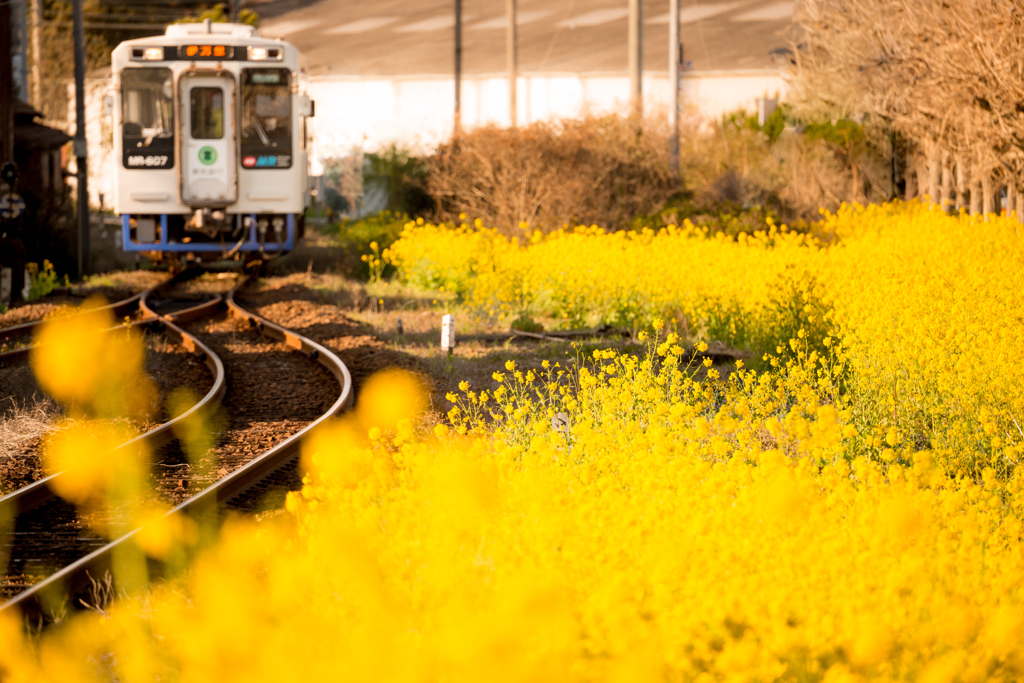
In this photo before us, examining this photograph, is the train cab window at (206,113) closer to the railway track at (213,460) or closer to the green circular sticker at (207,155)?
the green circular sticker at (207,155)

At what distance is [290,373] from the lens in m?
9.62

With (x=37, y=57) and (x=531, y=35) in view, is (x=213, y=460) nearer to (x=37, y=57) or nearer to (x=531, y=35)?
(x=37, y=57)

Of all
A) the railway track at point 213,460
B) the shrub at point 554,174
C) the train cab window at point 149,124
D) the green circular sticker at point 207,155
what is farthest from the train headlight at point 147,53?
the railway track at point 213,460

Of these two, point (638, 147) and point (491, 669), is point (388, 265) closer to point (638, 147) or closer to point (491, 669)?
point (638, 147)

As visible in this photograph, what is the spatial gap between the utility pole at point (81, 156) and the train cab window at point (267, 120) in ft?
12.3

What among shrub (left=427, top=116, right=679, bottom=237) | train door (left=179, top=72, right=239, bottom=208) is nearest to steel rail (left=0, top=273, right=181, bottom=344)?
train door (left=179, top=72, right=239, bottom=208)

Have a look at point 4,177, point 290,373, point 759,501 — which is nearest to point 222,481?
point 759,501

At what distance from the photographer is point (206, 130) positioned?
16453 mm

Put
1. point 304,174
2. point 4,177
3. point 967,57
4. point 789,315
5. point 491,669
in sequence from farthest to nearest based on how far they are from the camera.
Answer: point 304,174 → point 4,177 → point 967,57 → point 789,315 → point 491,669

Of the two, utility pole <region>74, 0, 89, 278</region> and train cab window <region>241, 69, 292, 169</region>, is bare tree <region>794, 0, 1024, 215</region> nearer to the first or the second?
train cab window <region>241, 69, 292, 169</region>

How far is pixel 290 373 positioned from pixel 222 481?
414 centimetres

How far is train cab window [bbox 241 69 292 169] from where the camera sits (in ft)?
53.6

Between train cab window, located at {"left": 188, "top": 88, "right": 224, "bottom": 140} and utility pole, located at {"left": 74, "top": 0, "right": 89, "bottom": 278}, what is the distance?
124 inches

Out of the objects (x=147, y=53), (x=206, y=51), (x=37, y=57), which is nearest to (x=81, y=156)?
(x=147, y=53)
